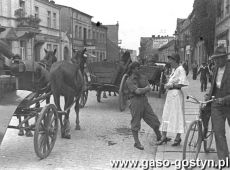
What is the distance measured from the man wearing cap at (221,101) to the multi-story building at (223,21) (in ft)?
58.7

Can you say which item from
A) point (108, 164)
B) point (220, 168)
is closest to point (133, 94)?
point (108, 164)

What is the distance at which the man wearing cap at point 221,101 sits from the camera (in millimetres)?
5332

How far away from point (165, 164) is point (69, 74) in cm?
287

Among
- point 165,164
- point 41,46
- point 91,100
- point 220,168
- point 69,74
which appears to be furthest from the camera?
point 41,46

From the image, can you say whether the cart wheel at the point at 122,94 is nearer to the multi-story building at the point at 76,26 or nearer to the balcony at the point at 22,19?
the balcony at the point at 22,19

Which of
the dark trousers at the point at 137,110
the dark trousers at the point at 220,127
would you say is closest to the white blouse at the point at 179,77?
the dark trousers at the point at 137,110

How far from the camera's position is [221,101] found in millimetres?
5312

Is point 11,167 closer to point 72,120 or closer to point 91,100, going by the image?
point 72,120

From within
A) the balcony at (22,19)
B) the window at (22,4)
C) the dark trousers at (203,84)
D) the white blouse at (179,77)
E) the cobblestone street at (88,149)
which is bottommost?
the cobblestone street at (88,149)

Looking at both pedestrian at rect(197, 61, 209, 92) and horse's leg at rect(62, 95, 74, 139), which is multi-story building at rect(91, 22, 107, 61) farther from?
horse's leg at rect(62, 95, 74, 139)

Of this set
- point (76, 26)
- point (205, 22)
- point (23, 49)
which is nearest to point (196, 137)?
point (205, 22)

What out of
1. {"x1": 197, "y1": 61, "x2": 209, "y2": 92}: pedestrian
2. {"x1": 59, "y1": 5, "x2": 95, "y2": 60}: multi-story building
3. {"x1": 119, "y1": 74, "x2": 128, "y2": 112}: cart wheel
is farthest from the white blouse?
{"x1": 59, "y1": 5, "x2": 95, "y2": 60}: multi-story building

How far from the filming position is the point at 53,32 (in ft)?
125

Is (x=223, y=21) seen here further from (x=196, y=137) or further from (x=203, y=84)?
(x=196, y=137)
